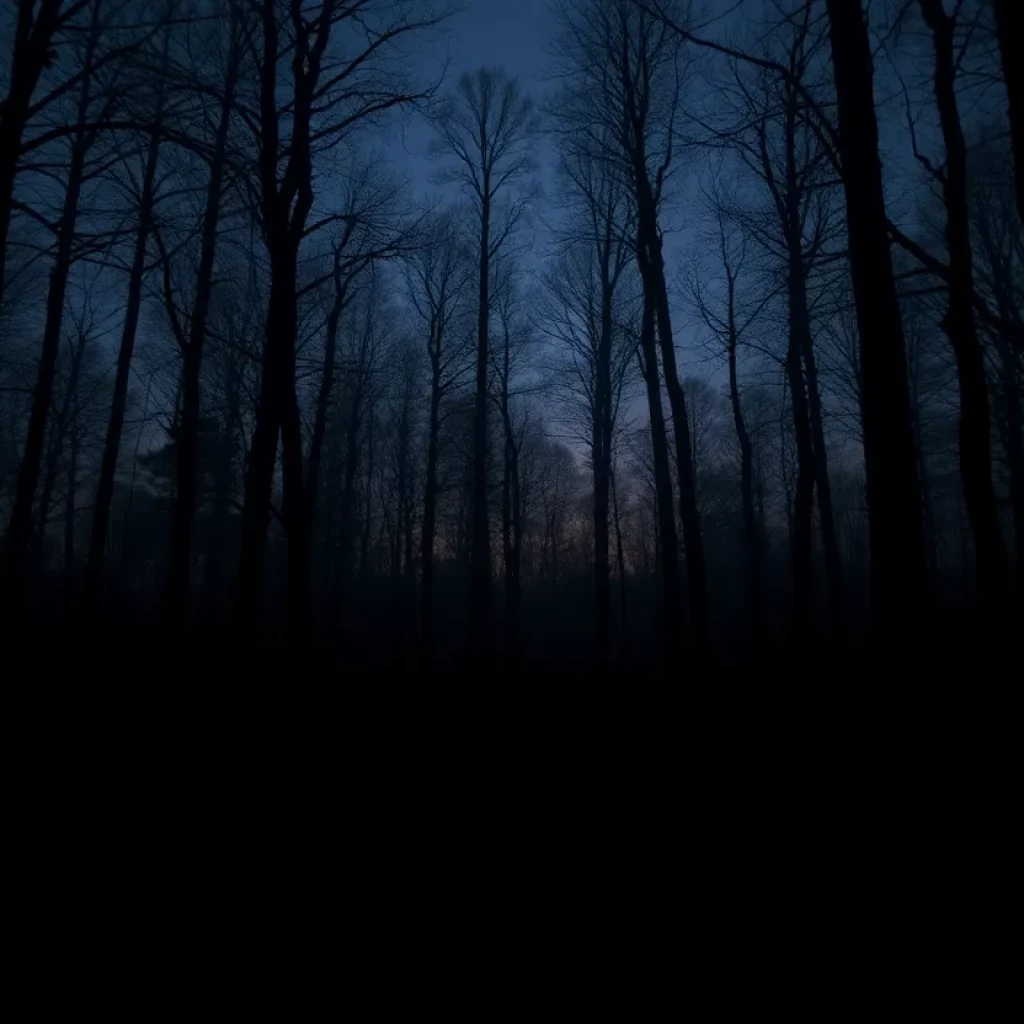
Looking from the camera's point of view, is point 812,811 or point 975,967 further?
point 812,811

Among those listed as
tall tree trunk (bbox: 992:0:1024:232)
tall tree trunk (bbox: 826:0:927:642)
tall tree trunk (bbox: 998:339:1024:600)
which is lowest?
tall tree trunk (bbox: 826:0:927:642)

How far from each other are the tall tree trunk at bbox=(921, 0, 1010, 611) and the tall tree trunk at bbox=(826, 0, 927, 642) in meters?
2.77

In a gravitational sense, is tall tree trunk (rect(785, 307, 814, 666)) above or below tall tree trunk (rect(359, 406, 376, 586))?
below

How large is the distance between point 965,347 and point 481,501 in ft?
37.7

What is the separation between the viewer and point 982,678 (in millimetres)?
7559

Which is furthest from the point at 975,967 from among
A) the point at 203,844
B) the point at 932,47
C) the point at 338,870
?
the point at 932,47

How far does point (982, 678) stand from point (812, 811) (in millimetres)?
5314

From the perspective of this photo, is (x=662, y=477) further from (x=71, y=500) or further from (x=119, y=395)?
(x=71, y=500)

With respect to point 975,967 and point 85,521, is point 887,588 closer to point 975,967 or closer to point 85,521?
point 975,967

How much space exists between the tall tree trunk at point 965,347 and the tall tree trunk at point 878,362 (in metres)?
2.77

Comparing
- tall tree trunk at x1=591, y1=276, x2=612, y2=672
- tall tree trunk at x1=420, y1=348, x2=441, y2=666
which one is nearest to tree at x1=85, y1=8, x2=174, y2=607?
tall tree trunk at x1=420, y1=348, x2=441, y2=666

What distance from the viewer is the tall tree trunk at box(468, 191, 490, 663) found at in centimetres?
1554

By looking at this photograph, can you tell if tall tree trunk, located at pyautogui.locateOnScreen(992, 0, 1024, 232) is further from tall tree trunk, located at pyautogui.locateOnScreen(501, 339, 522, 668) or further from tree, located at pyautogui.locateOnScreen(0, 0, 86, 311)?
tall tree trunk, located at pyautogui.locateOnScreen(501, 339, 522, 668)

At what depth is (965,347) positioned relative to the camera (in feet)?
22.6
